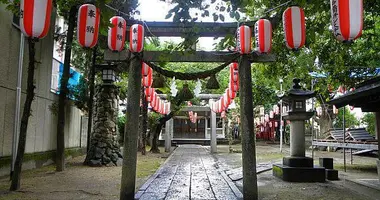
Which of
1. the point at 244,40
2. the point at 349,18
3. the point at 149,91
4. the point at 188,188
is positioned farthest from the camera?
the point at 149,91

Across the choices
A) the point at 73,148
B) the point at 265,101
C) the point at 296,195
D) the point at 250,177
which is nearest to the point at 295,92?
the point at 296,195

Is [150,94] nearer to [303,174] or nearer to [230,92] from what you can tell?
[230,92]

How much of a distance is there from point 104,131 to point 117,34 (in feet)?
24.4

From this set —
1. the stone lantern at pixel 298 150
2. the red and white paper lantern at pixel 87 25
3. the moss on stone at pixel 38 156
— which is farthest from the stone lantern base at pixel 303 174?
the moss on stone at pixel 38 156

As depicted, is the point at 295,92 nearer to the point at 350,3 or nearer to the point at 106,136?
the point at 350,3

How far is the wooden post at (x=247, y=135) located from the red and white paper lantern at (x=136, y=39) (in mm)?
2380

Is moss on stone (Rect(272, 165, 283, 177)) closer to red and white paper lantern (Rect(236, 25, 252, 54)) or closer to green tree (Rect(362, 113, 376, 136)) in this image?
red and white paper lantern (Rect(236, 25, 252, 54))

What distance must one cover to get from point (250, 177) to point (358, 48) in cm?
901

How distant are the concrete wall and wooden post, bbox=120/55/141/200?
426cm

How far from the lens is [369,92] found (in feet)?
28.8

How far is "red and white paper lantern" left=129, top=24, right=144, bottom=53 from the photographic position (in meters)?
7.45

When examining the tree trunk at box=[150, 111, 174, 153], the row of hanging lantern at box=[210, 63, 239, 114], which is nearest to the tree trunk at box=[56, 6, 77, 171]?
the row of hanging lantern at box=[210, 63, 239, 114]

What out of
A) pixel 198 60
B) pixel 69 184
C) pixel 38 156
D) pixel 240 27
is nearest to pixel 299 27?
pixel 240 27

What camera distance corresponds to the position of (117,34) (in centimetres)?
741
